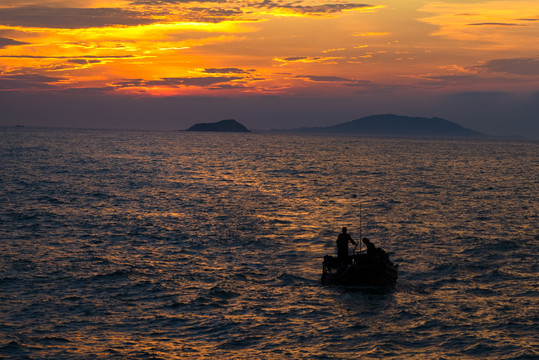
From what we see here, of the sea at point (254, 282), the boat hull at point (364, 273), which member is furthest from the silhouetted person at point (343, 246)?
the sea at point (254, 282)

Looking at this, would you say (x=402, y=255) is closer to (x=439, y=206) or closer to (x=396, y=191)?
(x=439, y=206)

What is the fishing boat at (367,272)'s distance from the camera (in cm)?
2312

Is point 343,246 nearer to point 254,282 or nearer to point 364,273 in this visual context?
point 364,273

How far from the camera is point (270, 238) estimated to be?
34438mm

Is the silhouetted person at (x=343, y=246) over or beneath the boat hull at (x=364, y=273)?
over

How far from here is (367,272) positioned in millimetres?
23203

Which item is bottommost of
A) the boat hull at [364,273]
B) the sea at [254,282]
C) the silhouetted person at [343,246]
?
the sea at [254,282]

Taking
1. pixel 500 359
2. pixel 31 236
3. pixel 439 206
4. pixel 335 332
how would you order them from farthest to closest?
pixel 439 206, pixel 31 236, pixel 335 332, pixel 500 359

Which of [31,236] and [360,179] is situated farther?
[360,179]

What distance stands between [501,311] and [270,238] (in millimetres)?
16335

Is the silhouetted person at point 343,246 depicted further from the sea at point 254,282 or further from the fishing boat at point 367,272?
the sea at point 254,282

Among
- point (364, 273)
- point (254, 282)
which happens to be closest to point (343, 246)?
point (364, 273)

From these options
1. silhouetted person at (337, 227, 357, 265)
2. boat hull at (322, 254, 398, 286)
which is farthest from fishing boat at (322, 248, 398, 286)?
silhouetted person at (337, 227, 357, 265)

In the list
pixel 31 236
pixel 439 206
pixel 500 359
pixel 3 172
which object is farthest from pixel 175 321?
pixel 3 172
